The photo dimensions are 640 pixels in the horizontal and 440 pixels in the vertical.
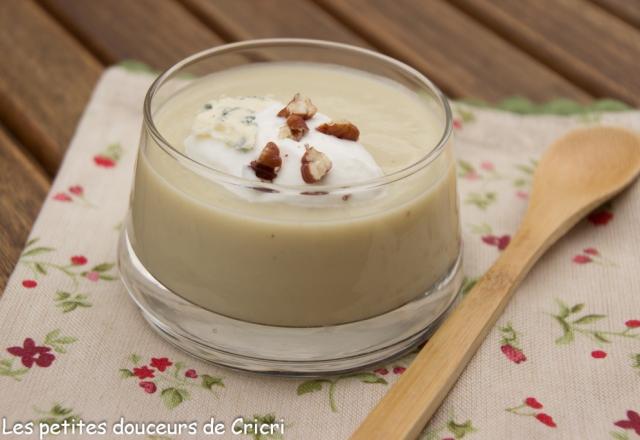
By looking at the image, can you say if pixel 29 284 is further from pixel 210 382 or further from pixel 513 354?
pixel 513 354

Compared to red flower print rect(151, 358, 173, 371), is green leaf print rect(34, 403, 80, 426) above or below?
above

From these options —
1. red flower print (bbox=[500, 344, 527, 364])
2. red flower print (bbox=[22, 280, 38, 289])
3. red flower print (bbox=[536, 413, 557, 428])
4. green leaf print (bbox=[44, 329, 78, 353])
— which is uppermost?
red flower print (bbox=[536, 413, 557, 428])

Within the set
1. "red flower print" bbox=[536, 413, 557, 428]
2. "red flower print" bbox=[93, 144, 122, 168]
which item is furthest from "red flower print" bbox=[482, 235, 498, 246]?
"red flower print" bbox=[93, 144, 122, 168]

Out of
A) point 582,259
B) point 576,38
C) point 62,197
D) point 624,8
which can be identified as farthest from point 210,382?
point 624,8

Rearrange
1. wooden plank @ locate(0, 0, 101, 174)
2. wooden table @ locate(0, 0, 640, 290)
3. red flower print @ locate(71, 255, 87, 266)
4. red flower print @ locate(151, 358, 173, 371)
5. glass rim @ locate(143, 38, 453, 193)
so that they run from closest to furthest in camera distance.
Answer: glass rim @ locate(143, 38, 453, 193) → red flower print @ locate(151, 358, 173, 371) → red flower print @ locate(71, 255, 87, 266) → wooden plank @ locate(0, 0, 101, 174) → wooden table @ locate(0, 0, 640, 290)

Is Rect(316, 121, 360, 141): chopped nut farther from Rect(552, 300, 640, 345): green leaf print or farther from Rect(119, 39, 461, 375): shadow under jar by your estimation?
Rect(552, 300, 640, 345): green leaf print

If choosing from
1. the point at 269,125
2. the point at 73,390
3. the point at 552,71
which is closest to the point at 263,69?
the point at 269,125

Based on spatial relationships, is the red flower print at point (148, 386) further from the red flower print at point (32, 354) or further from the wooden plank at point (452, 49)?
the wooden plank at point (452, 49)
